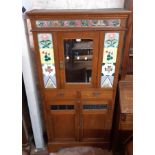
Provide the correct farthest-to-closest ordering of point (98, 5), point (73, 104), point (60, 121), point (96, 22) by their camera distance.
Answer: point (60, 121)
point (73, 104)
point (98, 5)
point (96, 22)

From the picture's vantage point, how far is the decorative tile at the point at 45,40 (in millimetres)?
1486

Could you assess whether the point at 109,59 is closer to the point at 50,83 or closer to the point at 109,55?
the point at 109,55

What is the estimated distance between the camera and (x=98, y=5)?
5.33ft

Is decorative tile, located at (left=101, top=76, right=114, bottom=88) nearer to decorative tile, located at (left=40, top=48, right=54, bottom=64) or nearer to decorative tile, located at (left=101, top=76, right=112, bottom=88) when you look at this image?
decorative tile, located at (left=101, top=76, right=112, bottom=88)

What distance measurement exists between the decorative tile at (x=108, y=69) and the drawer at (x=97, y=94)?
20 cm

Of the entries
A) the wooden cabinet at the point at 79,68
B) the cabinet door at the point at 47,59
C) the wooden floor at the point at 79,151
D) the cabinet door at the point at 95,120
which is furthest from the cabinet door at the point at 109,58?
the wooden floor at the point at 79,151

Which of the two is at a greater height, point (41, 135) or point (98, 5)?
point (98, 5)

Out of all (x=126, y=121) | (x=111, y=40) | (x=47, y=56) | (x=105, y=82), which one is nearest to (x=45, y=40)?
(x=47, y=56)

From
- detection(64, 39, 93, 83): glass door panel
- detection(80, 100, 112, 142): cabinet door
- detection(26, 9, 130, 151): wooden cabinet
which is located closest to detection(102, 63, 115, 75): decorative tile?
detection(26, 9, 130, 151): wooden cabinet

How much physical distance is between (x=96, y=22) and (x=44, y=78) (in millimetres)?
678

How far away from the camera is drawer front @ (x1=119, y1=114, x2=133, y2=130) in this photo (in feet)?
5.51

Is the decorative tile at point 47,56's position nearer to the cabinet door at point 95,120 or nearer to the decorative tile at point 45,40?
the decorative tile at point 45,40
